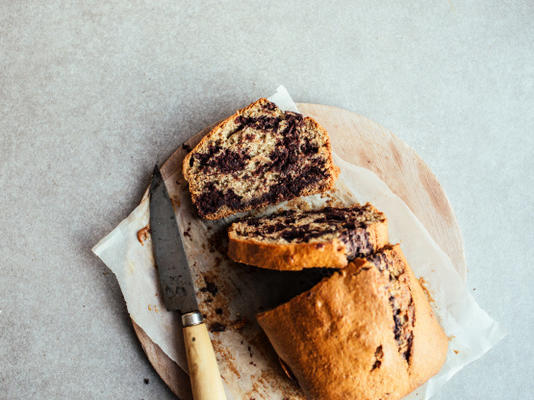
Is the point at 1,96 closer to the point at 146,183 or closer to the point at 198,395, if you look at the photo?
the point at 146,183

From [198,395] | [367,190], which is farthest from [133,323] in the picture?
[367,190]

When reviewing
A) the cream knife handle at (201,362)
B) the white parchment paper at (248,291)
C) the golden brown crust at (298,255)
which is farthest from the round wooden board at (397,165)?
the cream knife handle at (201,362)

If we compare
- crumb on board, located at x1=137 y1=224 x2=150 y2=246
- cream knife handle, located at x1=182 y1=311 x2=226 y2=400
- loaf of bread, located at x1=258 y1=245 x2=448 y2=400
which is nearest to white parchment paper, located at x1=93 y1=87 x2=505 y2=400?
crumb on board, located at x1=137 y1=224 x2=150 y2=246

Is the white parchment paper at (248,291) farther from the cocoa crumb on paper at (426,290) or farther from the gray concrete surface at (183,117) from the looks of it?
the gray concrete surface at (183,117)

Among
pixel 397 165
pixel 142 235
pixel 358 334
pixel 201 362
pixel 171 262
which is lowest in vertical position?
pixel 358 334

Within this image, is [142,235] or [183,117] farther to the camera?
[183,117]

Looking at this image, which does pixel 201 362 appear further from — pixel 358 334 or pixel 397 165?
pixel 397 165

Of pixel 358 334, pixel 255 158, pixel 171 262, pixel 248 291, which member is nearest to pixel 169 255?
pixel 171 262

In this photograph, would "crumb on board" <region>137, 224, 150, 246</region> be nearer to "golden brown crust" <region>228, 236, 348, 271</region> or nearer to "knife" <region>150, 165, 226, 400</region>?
"knife" <region>150, 165, 226, 400</region>
